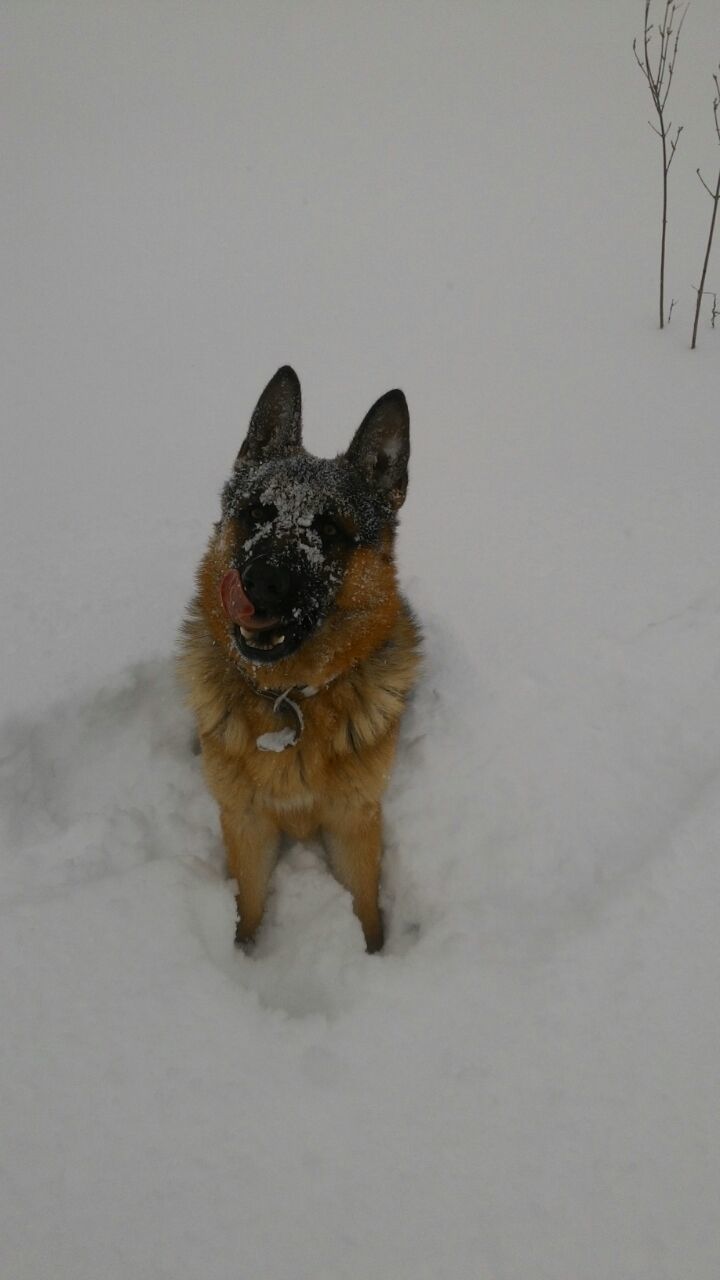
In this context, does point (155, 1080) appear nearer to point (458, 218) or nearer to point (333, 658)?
point (333, 658)

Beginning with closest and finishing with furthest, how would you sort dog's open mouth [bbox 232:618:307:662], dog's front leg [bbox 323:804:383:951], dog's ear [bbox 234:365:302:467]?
dog's open mouth [bbox 232:618:307:662] → dog's ear [bbox 234:365:302:467] → dog's front leg [bbox 323:804:383:951]

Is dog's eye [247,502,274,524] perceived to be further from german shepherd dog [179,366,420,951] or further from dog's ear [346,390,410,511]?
dog's ear [346,390,410,511]

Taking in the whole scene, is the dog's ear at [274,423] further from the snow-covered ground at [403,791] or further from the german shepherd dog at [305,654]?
the snow-covered ground at [403,791]

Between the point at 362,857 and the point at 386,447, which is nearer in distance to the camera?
the point at 386,447

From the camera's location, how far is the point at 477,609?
4070mm

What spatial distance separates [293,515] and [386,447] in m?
0.63

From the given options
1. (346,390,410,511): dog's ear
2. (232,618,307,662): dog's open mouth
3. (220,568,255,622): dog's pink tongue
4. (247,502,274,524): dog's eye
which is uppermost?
(346,390,410,511): dog's ear

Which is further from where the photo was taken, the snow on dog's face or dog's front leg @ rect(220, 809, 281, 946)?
dog's front leg @ rect(220, 809, 281, 946)

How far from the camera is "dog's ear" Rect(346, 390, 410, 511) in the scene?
9.07 feet

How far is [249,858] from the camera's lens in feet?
10.1

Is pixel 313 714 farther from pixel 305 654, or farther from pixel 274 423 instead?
pixel 274 423

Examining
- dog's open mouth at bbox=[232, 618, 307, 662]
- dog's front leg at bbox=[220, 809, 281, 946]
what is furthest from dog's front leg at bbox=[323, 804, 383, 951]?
dog's open mouth at bbox=[232, 618, 307, 662]

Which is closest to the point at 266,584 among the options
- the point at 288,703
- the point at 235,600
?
the point at 235,600

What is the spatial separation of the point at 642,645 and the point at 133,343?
5.46m
